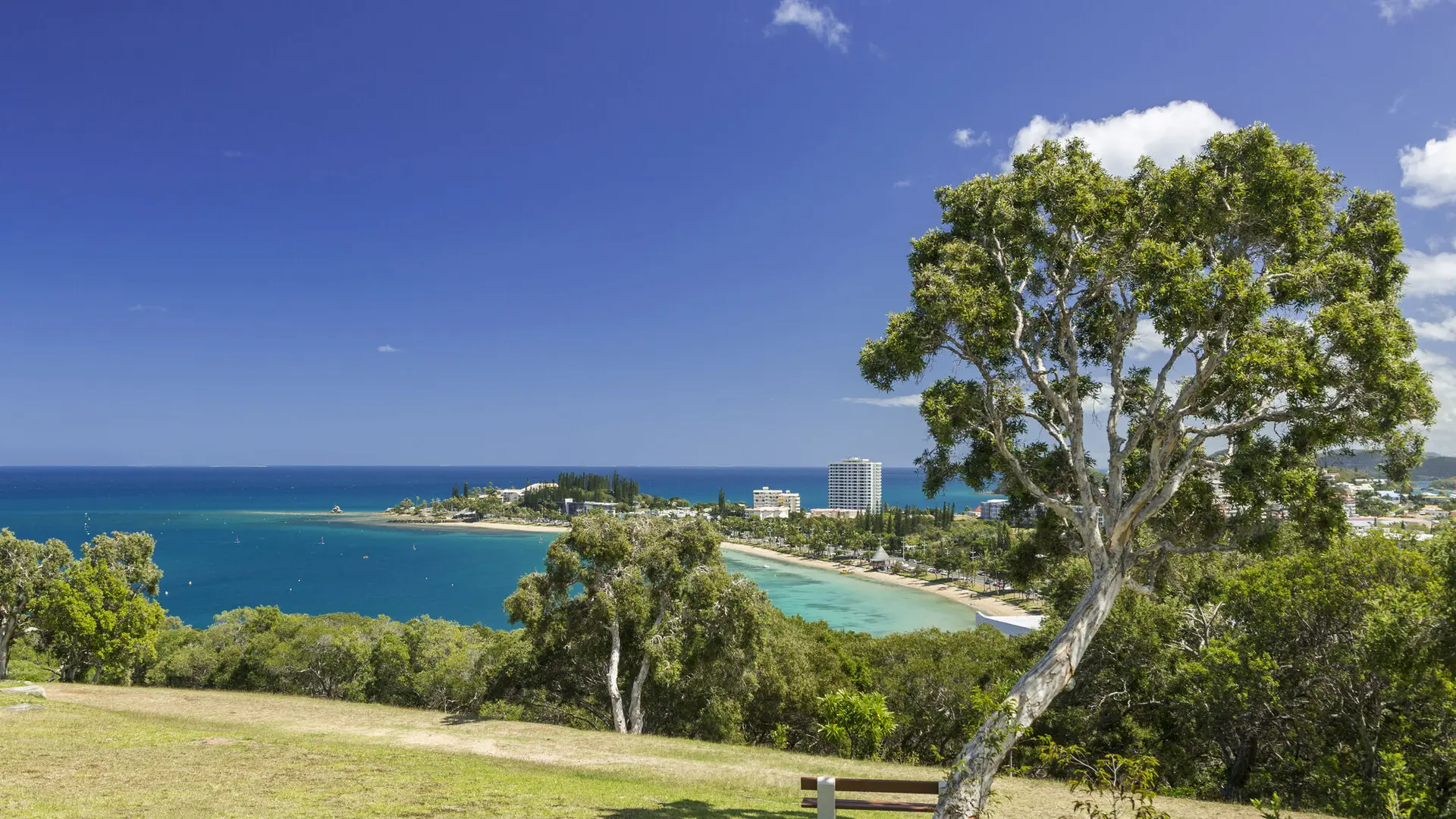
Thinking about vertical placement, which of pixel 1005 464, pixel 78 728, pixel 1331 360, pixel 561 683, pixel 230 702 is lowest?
pixel 561 683

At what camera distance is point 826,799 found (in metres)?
6.52

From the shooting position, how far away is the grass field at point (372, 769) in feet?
29.0

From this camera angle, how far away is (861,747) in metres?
17.4

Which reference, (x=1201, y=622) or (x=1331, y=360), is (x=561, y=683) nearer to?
(x=1201, y=622)

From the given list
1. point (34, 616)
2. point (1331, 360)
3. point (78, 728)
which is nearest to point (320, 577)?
point (34, 616)

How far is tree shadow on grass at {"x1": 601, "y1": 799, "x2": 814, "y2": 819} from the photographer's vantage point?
8930 mm

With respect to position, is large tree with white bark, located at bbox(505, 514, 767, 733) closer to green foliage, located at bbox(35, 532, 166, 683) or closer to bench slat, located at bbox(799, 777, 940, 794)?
bench slat, located at bbox(799, 777, 940, 794)

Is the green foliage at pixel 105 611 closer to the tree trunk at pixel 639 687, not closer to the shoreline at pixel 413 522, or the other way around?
the tree trunk at pixel 639 687

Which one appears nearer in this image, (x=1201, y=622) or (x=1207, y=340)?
(x=1207, y=340)

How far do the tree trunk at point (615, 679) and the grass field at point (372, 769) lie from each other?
2893mm

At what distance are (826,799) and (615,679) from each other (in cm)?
1401

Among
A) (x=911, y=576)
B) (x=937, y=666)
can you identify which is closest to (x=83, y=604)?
(x=937, y=666)

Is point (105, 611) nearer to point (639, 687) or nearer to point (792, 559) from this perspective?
point (639, 687)

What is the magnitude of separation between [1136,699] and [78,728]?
2169 cm
